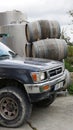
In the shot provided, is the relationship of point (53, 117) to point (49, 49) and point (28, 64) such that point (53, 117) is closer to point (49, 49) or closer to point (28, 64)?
point (28, 64)

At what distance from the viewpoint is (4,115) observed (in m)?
6.71

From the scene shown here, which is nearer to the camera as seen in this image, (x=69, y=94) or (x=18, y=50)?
(x=69, y=94)

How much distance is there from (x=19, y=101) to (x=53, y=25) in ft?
14.3

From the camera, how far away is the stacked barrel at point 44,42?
966 cm

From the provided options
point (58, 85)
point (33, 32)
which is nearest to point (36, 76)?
point (58, 85)

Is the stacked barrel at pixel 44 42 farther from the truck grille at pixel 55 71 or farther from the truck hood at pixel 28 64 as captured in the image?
the truck hood at pixel 28 64

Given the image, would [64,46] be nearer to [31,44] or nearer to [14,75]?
[31,44]

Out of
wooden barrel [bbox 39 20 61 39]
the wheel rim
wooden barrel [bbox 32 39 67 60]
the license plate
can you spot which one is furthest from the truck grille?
wooden barrel [bbox 39 20 61 39]

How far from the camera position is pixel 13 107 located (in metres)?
6.64

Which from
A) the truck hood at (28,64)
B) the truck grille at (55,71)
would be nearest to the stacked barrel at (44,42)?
the truck grille at (55,71)

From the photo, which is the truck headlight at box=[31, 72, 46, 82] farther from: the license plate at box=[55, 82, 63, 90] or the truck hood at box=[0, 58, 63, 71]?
the license plate at box=[55, 82, 63, 90]

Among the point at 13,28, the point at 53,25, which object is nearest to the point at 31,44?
the point at 53,25

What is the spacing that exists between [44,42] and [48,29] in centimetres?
57

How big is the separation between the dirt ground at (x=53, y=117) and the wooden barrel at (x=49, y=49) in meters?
1.62
